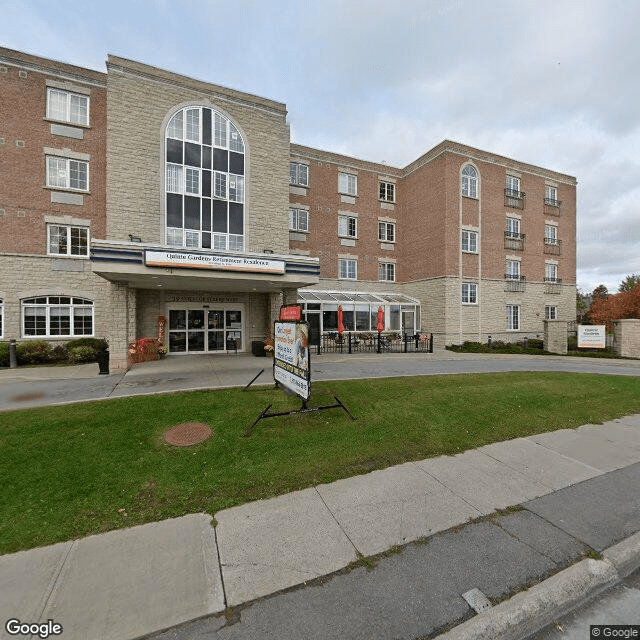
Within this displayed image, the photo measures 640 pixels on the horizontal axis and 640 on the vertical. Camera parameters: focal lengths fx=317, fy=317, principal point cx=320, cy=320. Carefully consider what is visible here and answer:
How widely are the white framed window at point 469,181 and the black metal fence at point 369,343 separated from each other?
12191 millimetres

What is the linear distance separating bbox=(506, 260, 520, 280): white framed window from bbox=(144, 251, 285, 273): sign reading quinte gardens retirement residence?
871 inches

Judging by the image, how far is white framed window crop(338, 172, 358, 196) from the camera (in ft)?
86.8

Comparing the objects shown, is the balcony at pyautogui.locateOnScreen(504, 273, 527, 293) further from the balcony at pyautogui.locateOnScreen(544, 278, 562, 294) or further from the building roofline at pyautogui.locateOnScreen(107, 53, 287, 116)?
the building roofline at pyautogui.locateOnScreen(107, 53, 287, 116)

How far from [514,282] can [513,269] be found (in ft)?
4.11

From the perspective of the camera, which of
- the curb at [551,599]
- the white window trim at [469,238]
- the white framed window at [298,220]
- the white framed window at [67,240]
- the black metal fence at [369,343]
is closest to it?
the curb at [551,599]

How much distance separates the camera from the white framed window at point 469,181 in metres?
25.2

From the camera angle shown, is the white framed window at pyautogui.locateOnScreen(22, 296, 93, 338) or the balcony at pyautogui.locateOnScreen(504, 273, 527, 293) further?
the balcony at pyautogui.locateOnScreen(504, 273, 527, 293)

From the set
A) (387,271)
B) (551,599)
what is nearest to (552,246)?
(387,271)

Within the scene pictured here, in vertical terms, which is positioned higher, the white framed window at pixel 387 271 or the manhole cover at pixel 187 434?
the white framed window at pixel 387 271

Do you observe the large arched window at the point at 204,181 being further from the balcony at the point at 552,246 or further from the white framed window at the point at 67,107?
the balcony at the point at 552,246

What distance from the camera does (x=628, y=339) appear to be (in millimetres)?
20812

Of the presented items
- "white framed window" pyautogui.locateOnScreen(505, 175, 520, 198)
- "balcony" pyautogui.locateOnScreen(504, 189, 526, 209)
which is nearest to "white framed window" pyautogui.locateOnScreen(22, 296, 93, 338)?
"balcony" pyautogui.locateOnScreen(504, 189, 526, 209)

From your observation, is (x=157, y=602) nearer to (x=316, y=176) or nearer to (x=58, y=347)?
(x=58, y=347)

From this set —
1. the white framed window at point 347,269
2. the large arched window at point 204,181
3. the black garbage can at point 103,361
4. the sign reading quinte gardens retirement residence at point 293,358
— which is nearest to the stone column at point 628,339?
the white framed window at point 347,269
